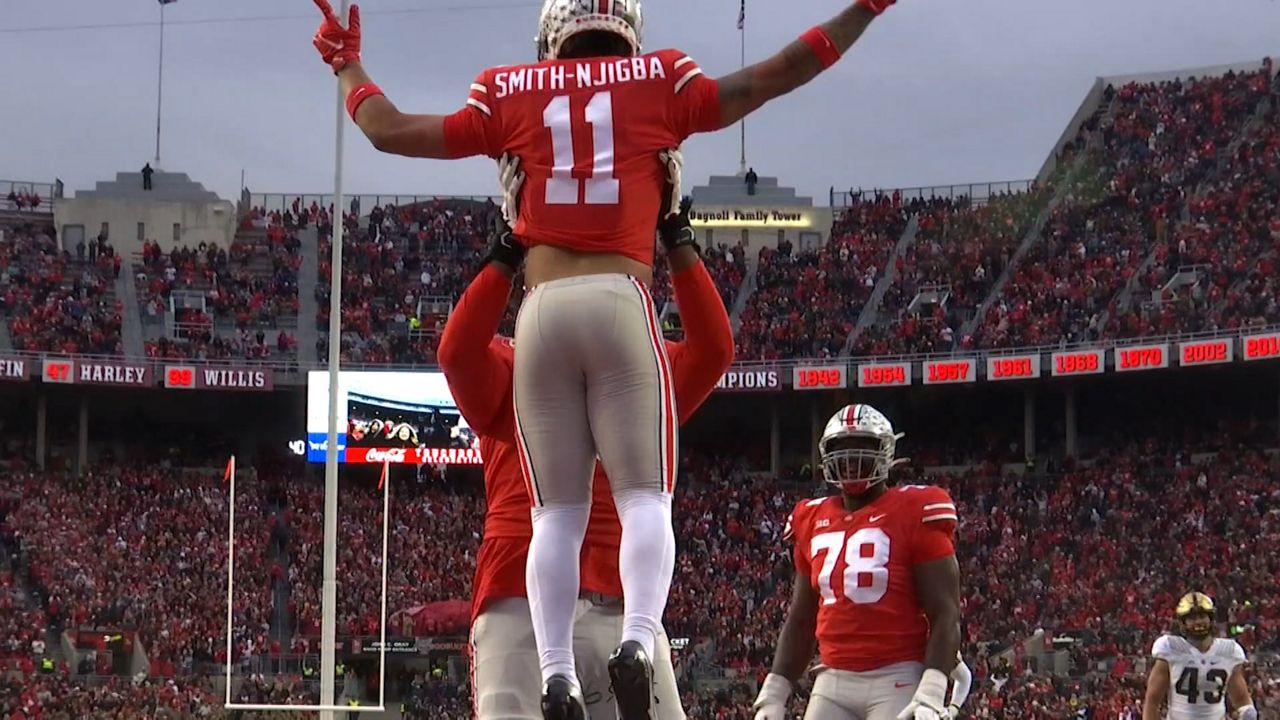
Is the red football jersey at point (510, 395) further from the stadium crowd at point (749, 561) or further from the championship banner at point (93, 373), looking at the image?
the championship banner at point (93, 373)

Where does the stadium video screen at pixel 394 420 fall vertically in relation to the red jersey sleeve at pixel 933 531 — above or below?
above

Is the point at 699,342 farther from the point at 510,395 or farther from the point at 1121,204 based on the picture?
the point at 1121,204

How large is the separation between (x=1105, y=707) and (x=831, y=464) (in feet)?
72.3

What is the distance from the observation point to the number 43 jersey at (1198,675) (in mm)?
12336

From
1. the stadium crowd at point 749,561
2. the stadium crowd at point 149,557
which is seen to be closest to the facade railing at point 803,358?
the stadium crowd at point 749,561

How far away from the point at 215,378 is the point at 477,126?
36.5 m

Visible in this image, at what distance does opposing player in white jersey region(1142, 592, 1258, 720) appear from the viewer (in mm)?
12250

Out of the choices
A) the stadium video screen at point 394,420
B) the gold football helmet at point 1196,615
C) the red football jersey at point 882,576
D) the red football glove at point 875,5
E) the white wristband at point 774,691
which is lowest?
the white wristband at point 774,691

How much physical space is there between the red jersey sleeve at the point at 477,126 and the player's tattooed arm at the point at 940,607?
2972mm

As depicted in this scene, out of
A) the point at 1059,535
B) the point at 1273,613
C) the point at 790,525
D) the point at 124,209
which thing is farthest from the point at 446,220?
the point at 790,525

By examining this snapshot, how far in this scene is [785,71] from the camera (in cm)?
591

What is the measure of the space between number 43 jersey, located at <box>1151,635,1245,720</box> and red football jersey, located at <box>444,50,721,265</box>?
7496 millimetres

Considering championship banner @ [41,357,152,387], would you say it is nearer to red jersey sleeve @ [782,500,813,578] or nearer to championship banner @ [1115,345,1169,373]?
championship banner @ [1115,345,1169,373]

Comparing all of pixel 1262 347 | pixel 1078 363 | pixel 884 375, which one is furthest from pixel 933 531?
pixel 884 375
